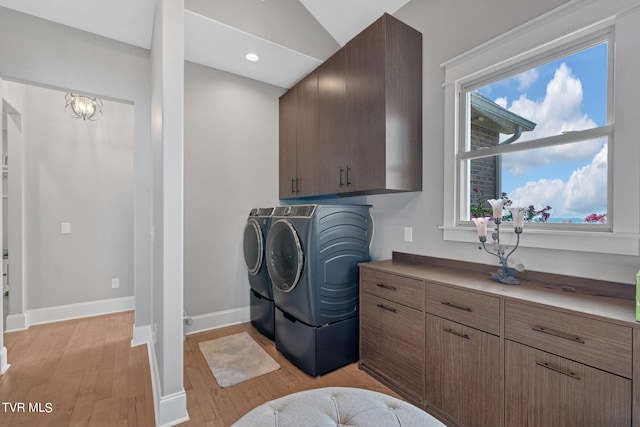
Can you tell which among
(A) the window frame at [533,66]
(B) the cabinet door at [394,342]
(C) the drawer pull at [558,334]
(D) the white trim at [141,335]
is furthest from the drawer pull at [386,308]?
(D) the white trim at [141,335]

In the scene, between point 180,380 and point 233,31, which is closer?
point 180,380

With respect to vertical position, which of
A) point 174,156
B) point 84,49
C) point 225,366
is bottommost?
point 225,366

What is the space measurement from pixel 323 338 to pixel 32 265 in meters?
3.19

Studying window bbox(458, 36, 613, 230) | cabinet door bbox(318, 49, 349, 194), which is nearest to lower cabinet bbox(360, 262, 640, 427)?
window bbox(458, 36, 613, 230)

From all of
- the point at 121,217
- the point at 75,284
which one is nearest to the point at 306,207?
the point at 121,217

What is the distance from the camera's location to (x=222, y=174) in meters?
2.96

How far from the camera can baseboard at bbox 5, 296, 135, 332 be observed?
2.81m

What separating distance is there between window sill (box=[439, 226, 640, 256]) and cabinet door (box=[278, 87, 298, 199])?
6.02ft

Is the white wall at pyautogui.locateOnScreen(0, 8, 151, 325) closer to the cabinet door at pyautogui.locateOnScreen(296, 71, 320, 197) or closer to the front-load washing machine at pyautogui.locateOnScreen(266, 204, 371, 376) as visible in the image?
the front-load washing machine at pyautogui.locateOnScreen(266, 204, 371, 376)

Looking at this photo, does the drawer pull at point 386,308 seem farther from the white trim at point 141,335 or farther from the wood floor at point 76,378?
the white trim at point 141,335

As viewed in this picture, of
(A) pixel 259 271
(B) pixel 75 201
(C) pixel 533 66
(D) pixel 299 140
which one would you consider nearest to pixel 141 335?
(A) pixel 259 271

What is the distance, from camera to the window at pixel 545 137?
57.4 inches

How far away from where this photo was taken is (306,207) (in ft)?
7.01

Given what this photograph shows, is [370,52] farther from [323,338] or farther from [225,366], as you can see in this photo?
[225,366]
